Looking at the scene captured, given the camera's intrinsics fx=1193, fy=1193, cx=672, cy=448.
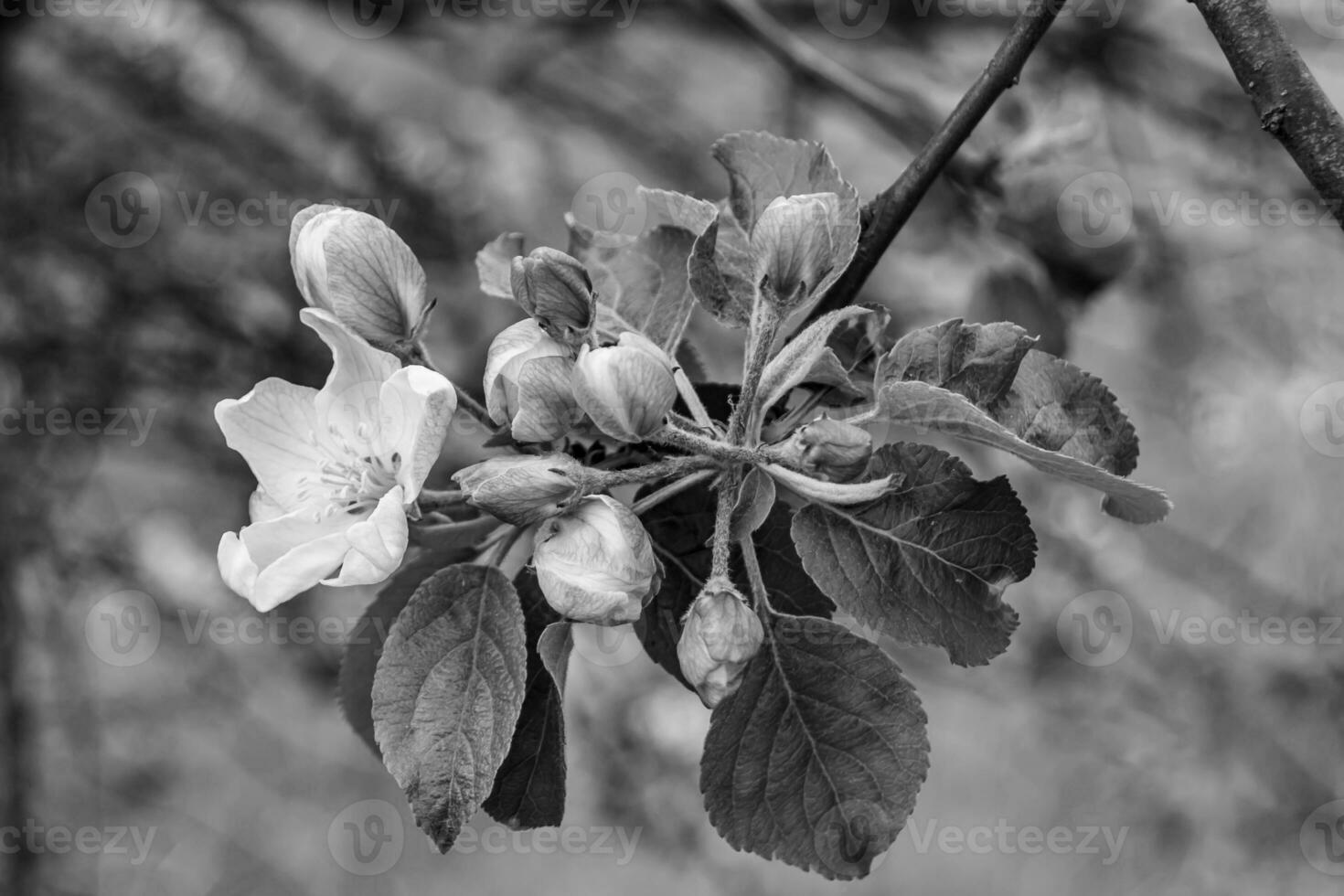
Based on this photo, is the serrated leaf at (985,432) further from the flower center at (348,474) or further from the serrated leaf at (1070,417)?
the flower center at (348,474)

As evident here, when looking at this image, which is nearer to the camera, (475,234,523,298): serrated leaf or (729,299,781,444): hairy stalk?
(729,299,781,444): hairy stalk

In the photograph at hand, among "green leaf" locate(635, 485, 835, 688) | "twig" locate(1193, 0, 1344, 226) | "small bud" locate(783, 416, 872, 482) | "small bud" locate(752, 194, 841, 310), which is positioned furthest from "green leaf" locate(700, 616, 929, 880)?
"twig" locate(1193, 0, 1344, 226)

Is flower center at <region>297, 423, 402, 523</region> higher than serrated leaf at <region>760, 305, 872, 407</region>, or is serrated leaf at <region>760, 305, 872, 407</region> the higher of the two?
serrated leaf at <region>760, 305, 872, 407</region>

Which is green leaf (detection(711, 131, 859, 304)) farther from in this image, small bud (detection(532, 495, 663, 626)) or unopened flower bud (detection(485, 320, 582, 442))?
small bud (detection(532, 495, 663, 626))

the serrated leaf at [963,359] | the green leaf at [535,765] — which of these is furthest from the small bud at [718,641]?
the serrated leaf at [963,359]

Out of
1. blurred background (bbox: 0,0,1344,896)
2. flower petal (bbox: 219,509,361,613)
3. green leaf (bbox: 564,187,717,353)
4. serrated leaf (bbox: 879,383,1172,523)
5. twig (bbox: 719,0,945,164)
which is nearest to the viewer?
serrated leaf (bbox: 879,383,1172,523)

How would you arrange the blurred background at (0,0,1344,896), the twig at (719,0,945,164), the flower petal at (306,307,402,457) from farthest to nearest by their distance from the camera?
the blurred background at (0,0,1344,896) → the twig at (719,0,945,164) → the flower petal at (306,307,402,457)

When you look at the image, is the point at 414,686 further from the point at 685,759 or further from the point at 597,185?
the point at 597,185
